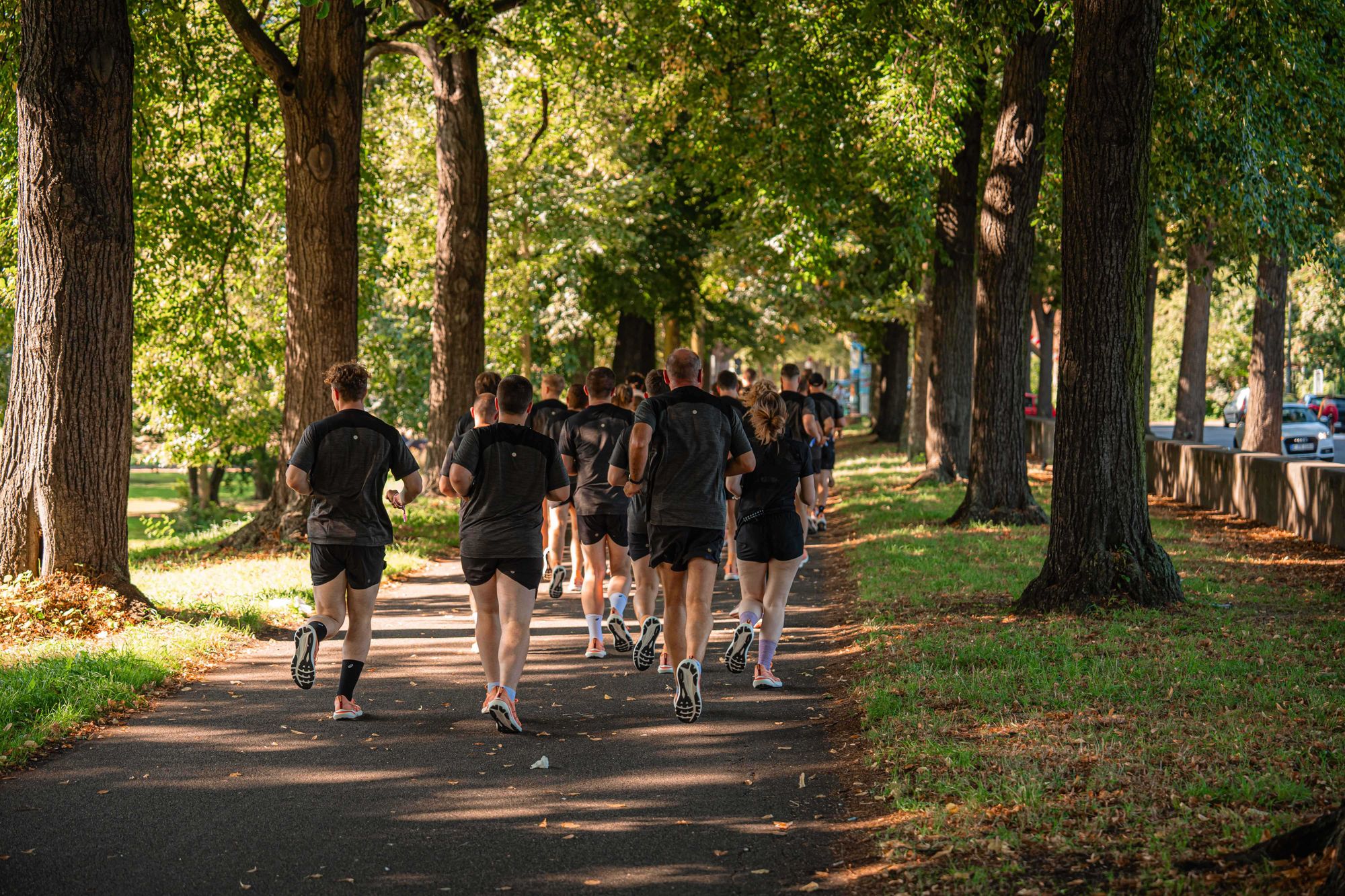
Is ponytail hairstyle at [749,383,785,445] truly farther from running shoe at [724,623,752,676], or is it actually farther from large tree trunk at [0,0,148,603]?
large tree trunk at [0,0,148,603]

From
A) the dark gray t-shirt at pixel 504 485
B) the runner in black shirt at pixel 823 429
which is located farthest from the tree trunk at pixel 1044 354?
the dark gray t-shirt at pixel 504 485

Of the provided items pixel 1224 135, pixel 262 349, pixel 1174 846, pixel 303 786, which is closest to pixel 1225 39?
pixel 1224 135

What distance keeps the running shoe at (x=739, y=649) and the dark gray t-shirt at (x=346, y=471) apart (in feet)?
7.38

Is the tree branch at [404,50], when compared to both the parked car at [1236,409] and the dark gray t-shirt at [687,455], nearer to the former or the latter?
the dark gray t-shirt at [687,455]

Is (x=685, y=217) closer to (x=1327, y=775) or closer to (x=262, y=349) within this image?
(x=262, y=349)

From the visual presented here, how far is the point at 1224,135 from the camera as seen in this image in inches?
554

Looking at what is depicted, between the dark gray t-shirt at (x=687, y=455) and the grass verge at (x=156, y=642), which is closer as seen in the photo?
the grass verge at (x=156, y=642)

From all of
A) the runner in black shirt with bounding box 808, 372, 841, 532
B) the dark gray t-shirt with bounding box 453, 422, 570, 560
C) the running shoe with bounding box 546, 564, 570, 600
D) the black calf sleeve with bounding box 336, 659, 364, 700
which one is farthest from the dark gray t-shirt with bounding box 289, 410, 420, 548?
the runner in black shirt with bounding box 808, 372, 841, 532

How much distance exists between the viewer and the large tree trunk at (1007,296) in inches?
664

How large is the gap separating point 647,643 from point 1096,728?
2894 mm

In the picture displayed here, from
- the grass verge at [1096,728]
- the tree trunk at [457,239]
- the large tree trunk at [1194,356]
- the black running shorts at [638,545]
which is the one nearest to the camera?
the grass verge at [1096,728]

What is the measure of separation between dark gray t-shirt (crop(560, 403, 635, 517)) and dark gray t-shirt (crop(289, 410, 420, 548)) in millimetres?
2720

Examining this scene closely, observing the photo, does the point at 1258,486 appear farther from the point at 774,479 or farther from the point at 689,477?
the point at 689,477

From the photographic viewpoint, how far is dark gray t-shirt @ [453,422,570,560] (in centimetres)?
762
